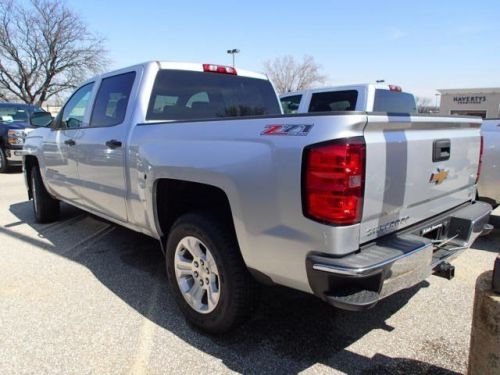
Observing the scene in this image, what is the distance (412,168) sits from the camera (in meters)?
2.51

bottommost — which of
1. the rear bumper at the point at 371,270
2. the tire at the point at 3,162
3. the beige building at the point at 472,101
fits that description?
the tire at the point at 3,162

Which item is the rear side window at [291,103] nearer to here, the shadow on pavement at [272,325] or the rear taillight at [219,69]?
the rear taillight at [219,69]

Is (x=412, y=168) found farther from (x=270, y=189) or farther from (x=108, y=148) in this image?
(x=108, y=148)

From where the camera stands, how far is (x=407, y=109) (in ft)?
25.8

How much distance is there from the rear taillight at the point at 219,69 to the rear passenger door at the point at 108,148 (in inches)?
27.0

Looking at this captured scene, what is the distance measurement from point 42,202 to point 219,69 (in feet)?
11.3

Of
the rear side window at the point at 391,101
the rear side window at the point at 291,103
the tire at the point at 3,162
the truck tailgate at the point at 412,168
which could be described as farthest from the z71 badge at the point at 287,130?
the tire at the point at 3,162

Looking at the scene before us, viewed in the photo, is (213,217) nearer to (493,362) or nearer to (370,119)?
(370,119)

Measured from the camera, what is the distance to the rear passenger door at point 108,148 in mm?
3637

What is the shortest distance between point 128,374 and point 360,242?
1614 mm

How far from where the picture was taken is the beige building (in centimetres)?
4553

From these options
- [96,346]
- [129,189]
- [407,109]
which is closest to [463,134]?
[129,189]

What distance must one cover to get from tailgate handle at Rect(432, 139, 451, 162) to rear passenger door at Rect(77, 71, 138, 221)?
2386mm

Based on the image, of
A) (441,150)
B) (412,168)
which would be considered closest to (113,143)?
(412,168)
